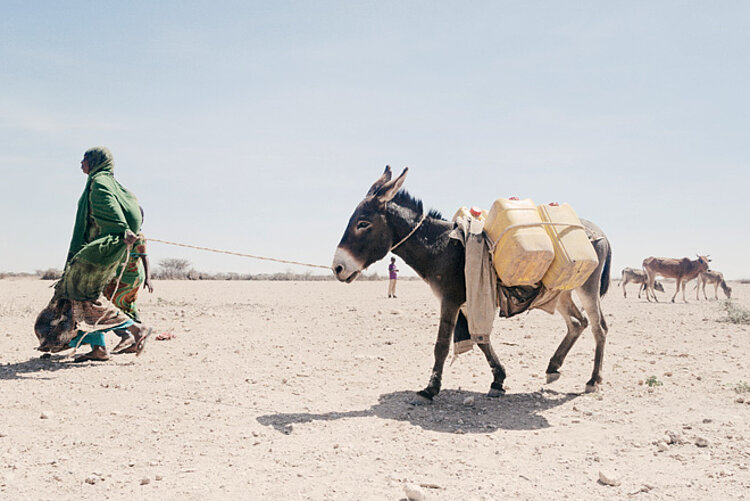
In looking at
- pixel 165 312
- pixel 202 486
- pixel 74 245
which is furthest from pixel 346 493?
pixel 165 312

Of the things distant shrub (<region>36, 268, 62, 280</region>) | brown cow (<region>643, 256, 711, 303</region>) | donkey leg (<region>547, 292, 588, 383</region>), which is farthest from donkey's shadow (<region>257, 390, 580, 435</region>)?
distant shrub (<region>36, 268, 62, 280</region>)

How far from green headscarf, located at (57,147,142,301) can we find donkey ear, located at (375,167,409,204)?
3.62 metres

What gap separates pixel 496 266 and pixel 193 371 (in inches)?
163

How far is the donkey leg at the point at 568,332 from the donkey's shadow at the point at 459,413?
442 millimetres

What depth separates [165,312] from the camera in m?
12.8

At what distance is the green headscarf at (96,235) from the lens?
738 centimetres

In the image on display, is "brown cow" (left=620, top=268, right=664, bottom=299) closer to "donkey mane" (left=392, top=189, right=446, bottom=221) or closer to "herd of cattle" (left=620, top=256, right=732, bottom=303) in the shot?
"herd of cattle" (left=620, top=256, right=732, bottom=303)

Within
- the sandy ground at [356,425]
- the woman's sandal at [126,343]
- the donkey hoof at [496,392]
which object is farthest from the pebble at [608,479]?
the woman's sandal at [126,343]

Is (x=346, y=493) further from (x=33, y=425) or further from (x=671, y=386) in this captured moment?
(x=671, y=386)

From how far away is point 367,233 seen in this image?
6.37 meters

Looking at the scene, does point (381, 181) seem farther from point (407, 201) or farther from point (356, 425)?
point (356, 425)

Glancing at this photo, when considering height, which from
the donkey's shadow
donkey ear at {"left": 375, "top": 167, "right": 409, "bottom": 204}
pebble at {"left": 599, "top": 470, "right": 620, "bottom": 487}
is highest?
donkey ear at {"left": 375, "top": 167, "right": 409, "bottom": 204}

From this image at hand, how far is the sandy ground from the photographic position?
13.4 ft

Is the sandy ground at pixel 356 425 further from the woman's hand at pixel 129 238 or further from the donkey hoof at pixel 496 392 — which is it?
the woman's hand at pixel 129 238
